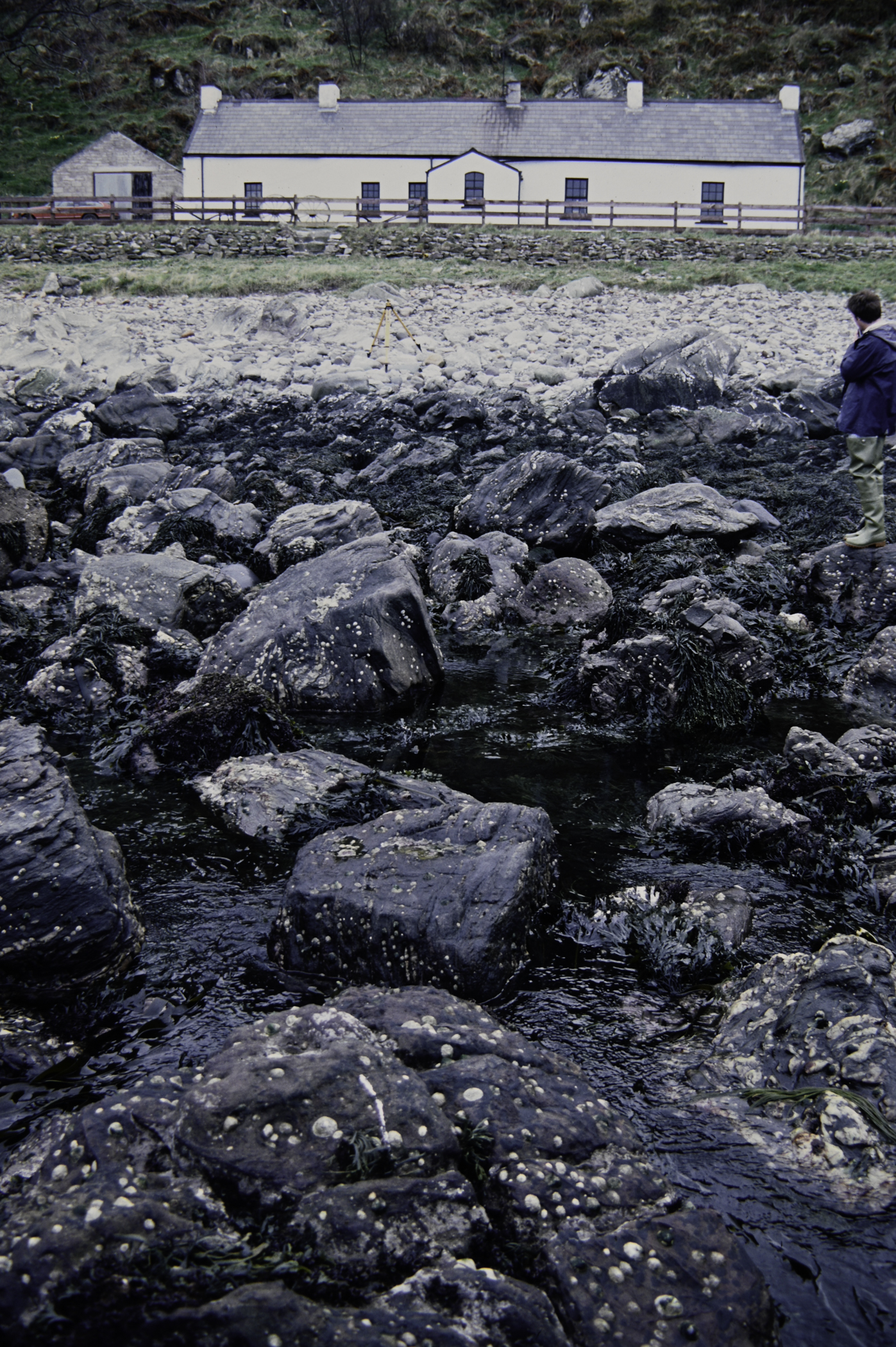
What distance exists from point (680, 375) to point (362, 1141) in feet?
55.1

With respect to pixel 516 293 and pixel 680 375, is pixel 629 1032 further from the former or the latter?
pixel 516 293

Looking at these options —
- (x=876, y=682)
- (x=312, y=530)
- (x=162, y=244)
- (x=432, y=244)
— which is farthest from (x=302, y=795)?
(x=162, y=244)

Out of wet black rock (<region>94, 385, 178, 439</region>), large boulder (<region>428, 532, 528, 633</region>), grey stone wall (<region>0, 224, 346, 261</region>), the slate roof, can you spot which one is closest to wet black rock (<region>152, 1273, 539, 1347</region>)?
large boulder (<region>428, 532, 528, 633</region>)

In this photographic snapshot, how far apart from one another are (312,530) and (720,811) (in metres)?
7.03

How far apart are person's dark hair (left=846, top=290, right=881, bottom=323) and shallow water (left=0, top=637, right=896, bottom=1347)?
3.96 meters

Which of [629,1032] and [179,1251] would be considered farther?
[629,1032]

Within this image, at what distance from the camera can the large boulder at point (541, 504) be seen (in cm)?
1249

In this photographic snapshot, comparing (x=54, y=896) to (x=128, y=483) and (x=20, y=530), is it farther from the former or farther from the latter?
(x=128, y=483)

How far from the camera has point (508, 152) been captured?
162ft

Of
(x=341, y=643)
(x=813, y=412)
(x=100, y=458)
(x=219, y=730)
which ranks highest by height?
(x=813, y=412)

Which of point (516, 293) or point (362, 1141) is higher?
→ point (516, 293)

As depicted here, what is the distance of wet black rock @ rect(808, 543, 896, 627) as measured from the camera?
10414 millimetres

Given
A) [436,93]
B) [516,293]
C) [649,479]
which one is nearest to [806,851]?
[649,479]

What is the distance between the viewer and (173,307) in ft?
88.3
